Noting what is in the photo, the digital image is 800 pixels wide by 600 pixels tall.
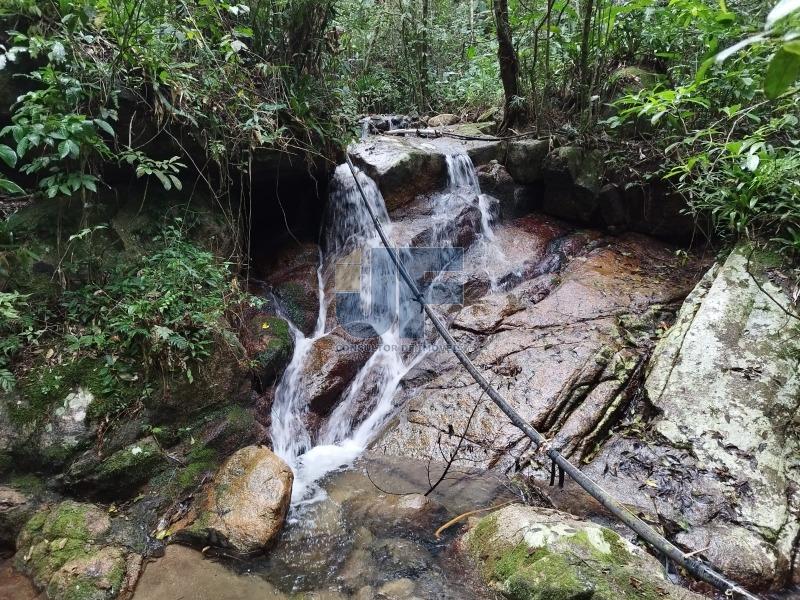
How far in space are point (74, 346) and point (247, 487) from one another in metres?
1.69

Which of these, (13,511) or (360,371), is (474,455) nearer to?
(360,371)

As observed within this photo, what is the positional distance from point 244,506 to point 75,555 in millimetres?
1022

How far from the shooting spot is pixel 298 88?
4945 mm

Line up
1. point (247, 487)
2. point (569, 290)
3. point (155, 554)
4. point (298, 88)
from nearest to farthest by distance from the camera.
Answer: point (155, 554) < point (247, 487) < point (298, 88) < point (569, 290)

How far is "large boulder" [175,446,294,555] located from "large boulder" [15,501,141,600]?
A: 0.40 m

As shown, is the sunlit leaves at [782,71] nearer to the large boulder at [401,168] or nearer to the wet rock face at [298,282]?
the wet rock face at [298,282]

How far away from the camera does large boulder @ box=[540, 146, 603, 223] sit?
6.25 meters

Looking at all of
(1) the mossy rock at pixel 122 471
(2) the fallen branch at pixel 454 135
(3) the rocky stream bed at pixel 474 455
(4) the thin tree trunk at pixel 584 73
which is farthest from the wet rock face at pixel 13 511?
(4) the thin tree trunk at pixel 584 73

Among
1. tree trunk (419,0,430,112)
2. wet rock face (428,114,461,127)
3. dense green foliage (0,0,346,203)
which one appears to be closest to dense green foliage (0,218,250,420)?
dense green foliage (0,0,346,203)

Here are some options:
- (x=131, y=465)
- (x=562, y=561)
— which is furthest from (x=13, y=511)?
(x=562, y=561)

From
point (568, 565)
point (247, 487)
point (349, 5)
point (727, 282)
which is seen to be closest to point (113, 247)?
point (247, 487)

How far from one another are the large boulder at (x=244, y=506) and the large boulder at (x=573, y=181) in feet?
17.4

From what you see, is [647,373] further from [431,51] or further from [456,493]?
[431,51]

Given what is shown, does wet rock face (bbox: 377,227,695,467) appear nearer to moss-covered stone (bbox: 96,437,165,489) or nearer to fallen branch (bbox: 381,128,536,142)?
moss-covered stone (bbox: 96,437,165,489)
